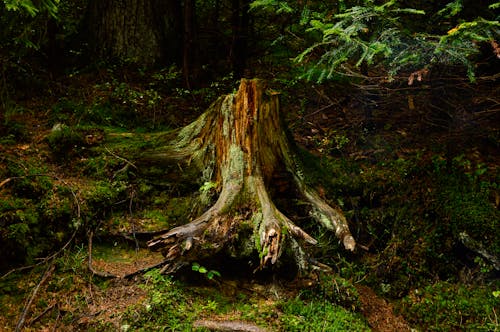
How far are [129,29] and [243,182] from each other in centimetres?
443

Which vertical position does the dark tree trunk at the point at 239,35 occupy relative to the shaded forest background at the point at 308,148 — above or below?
above

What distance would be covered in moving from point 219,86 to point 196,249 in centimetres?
431

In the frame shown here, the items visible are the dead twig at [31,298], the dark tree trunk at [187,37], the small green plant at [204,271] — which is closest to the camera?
the dead twig at [31,298]

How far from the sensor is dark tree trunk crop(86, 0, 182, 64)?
673 centimetres

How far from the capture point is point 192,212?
4246mm

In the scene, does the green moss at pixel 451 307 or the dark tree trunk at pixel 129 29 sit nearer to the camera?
the green moss at pixel 451 307

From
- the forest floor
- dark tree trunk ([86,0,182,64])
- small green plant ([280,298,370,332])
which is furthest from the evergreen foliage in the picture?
dark tree trunk ([86,0,182,64])

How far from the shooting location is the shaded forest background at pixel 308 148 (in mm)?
3561

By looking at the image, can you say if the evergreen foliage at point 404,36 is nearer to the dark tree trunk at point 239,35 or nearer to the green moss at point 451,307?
the green moss at point 451,307

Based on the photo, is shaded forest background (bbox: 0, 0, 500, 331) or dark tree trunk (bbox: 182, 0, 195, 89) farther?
dark tree trunk (bbox: 182, 0, 195, 89)

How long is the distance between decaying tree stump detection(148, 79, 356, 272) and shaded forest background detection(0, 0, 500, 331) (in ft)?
0.96

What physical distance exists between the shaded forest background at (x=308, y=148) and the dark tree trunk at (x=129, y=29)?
0.08 ft

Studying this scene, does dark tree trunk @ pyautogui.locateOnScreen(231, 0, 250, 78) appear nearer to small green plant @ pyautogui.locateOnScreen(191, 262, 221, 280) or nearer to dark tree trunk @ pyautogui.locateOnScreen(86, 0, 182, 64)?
dark tree trunk @ pyautogui.locateOnScreen(86, 0, 182, 64)

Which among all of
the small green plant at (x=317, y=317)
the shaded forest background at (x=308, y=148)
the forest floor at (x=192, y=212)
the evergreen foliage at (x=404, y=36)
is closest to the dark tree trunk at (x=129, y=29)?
the shaded forest background at (x=308, y=148)
